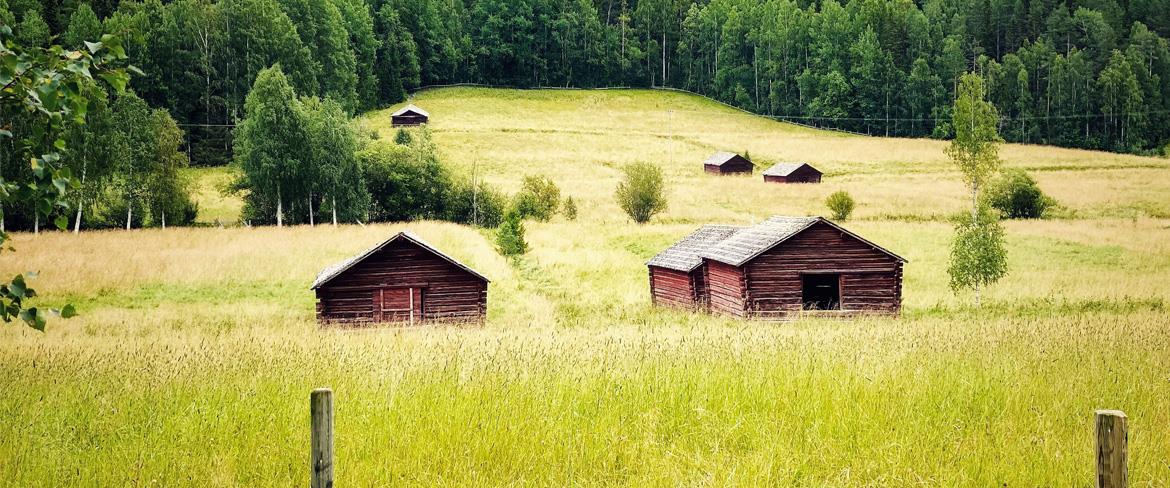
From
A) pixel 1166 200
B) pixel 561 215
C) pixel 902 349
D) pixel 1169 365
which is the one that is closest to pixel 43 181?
pixel 902 349

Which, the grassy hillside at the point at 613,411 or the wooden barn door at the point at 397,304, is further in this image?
the wooden barn door at the point at 397,304

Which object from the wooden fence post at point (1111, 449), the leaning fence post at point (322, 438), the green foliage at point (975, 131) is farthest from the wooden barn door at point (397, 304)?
the wooden fence post at point (1111, 449)

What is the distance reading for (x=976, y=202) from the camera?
3503 centimetres

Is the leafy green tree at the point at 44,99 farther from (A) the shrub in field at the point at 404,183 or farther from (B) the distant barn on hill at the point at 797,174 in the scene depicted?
(B) the distant barn on hill at the point at 797,174

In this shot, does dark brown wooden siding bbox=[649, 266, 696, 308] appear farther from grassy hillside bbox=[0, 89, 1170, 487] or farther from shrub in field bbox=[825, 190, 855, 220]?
shrub in field bbox=[825, 190, 855, 220]

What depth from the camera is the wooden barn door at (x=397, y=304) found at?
29.5 m

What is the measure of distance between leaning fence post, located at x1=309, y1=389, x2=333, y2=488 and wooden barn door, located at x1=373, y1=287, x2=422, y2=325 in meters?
25.3

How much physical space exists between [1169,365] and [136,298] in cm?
3503

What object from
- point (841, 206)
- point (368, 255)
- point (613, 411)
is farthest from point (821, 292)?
point (613, 411)

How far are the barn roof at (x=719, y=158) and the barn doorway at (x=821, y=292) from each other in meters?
54.5

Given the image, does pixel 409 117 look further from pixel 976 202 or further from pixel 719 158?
pixel 976 202

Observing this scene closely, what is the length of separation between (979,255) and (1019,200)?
3454 centimetres

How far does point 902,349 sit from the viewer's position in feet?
33.3

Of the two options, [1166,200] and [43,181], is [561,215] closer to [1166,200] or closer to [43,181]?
[1166,200]
